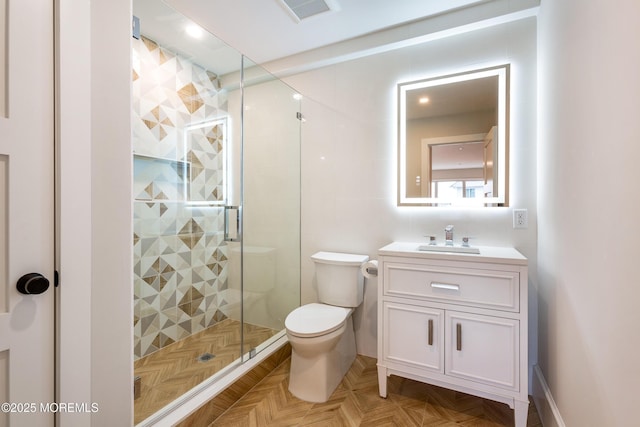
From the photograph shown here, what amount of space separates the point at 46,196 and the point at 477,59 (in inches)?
95.0

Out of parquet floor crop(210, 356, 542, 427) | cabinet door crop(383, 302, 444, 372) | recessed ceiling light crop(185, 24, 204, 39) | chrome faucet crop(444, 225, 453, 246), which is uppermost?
recessed ceiling light crop(185, 24, 204, 39)

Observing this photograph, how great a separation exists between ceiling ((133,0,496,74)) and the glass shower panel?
0.74ft

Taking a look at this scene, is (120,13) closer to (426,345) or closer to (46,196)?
(46,196)

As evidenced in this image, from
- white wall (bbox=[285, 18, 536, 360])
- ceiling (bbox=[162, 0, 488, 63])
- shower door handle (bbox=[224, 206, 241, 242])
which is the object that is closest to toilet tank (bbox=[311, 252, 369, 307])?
white wall (bbox=[285, 18, 536, 360])

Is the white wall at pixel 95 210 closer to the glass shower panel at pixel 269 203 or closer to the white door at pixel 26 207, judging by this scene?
the white door at pixel 26 207

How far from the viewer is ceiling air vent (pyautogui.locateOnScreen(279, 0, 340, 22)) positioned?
5.66ft

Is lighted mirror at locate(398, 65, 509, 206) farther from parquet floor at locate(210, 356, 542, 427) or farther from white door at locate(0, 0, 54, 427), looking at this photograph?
white door at locate(0, 0, 54, 427)

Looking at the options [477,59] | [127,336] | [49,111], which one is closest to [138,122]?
[49,111]

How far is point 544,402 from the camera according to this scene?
4.90 feet

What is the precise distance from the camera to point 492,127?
1.85 meters

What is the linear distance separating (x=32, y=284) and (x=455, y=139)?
2.30m

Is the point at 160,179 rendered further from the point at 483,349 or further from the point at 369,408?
the point at 483,349

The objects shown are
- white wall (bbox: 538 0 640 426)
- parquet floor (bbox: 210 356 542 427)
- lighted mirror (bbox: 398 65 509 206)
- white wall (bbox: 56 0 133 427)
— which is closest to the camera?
white wall (bbox: 538 0 640 426)

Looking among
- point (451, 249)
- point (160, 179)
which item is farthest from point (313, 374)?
point (160, 179)
